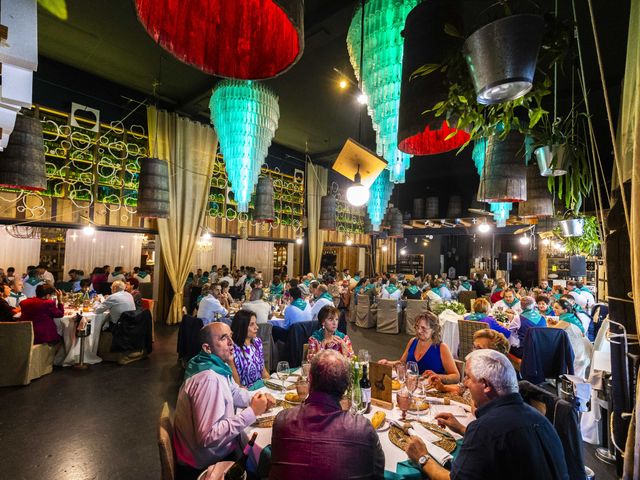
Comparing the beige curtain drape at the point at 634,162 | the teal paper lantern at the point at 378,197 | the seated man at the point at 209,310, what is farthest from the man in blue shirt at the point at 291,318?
the beige curtain drape at the point at 634,162

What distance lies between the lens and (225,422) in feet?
5.83

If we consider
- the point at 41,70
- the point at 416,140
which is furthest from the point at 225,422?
the point at 41,70

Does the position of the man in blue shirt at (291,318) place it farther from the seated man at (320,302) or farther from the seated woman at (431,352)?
the seated woman at (431,352)

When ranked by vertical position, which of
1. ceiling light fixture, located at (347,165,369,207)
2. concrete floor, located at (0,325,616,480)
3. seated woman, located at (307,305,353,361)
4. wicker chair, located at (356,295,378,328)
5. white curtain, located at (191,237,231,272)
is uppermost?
ceiling light fixture, located at (347,165,369,207)

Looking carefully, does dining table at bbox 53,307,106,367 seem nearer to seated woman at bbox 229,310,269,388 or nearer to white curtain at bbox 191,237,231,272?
seated woman at bbox 229,310,269,388

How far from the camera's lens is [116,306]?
18.1 ft

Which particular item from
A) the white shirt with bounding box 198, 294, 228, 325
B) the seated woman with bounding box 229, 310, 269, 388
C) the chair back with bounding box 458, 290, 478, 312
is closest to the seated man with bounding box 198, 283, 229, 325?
the white shirt with bounding box 198, 294, 228, 325

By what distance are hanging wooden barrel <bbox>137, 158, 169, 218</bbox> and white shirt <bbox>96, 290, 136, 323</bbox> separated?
5.79ft

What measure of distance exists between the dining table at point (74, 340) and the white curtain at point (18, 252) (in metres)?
4.83

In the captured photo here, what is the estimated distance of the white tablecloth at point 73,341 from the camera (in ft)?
17.1

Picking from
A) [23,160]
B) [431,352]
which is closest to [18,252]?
[23,160]

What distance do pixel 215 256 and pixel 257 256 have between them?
1.62 m

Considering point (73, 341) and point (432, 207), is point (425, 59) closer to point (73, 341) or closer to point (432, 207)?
point (73, 341)

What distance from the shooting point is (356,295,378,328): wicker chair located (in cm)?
886
